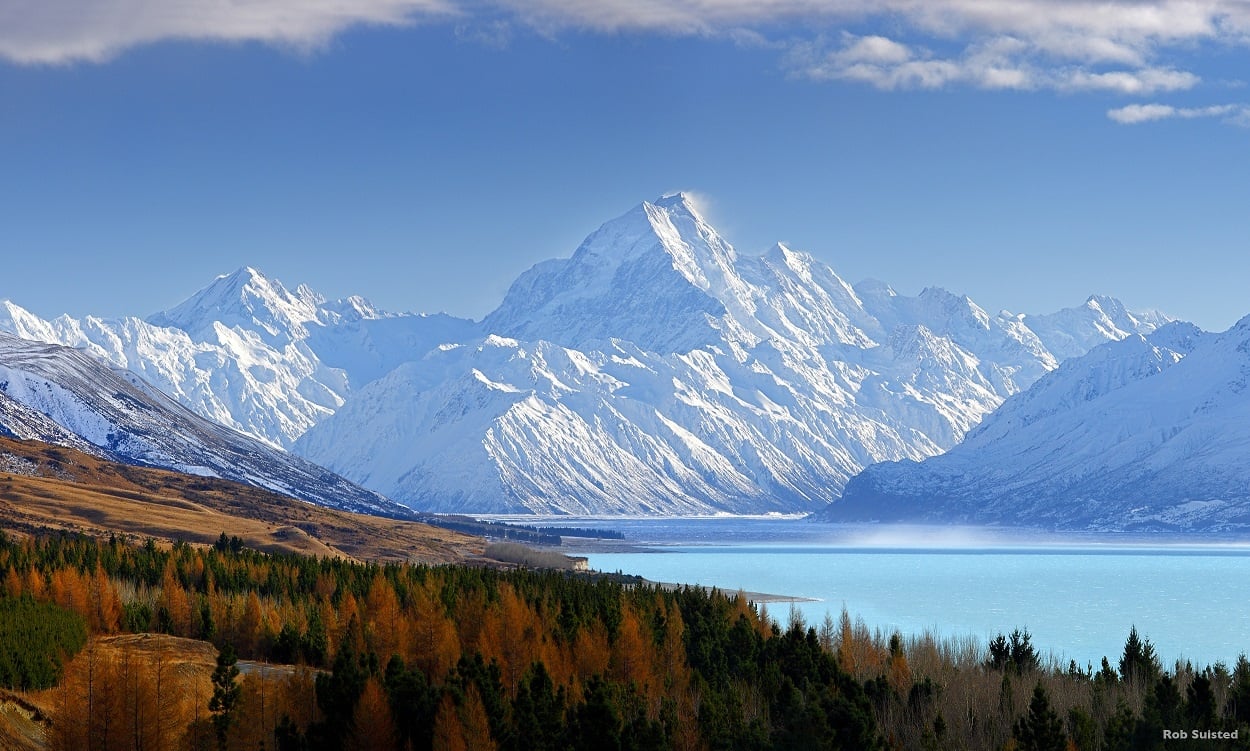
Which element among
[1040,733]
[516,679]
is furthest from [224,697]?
[1040,733]

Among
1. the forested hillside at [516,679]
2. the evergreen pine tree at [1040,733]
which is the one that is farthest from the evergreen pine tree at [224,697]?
the evergreen pine tree at [1040,733]

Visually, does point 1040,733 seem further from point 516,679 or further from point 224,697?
point 224,697

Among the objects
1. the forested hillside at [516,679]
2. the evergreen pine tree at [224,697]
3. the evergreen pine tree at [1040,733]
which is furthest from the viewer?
Result: the forested hillside at [516,679]

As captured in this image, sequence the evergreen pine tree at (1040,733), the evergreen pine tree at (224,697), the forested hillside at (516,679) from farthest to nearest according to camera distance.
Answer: the forested hillside at (516,679)
the evergreen pine tree at (1040,733)
the evergreen pine tree at (224,697)

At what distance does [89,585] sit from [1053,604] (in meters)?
110

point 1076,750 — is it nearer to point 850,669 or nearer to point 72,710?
point 850,669

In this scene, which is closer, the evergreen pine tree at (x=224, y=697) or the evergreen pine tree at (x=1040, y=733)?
the evergreen pine tree at (x=224, y=697)

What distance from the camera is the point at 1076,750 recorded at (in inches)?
2422

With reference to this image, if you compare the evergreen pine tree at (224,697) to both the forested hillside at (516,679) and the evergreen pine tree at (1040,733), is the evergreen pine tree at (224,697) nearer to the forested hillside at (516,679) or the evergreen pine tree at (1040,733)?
the forested hillside at (516,679)

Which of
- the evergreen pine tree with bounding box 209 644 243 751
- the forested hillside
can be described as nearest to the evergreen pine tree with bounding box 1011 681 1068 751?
the forested hillside

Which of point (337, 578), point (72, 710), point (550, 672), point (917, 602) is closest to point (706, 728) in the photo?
point (550, 672)

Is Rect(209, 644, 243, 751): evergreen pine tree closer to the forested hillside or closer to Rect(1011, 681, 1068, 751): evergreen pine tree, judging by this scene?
the forested hillside

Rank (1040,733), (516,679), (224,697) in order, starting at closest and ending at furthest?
1. (1040,733)
2. (224,697)
3. (516,679)

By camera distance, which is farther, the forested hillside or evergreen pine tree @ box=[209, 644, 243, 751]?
the forested hillside
